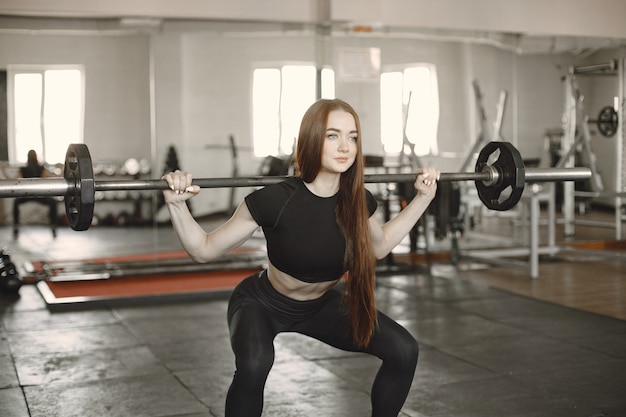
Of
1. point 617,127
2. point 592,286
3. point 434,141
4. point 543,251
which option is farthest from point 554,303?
point 617,127

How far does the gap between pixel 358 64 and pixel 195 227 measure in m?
4.51

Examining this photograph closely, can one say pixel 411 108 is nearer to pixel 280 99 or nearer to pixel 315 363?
pixel 280 99

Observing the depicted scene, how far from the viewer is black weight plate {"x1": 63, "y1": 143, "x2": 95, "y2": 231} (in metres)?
2.11

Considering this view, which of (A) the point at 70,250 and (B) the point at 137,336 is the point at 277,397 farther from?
(A) the point at 70,250

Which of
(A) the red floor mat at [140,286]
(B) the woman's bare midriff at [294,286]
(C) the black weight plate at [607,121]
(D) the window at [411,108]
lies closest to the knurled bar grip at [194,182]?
(B) the woman's bare midriff at [294,286]

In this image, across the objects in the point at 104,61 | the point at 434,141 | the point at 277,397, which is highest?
the point at 104,61

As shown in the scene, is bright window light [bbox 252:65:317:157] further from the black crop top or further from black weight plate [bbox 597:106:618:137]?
the black crop top

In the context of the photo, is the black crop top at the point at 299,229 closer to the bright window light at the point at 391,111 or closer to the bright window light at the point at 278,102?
the bright window light at the point at 278,102

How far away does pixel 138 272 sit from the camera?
589 cm

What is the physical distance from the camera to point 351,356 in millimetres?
3967

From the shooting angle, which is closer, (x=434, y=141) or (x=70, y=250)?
(x=70, y=250)

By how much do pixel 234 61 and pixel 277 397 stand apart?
364 centimetres

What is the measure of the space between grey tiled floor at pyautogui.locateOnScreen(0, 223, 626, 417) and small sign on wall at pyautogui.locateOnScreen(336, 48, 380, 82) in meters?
1.99

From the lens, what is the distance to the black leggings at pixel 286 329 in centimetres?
214
